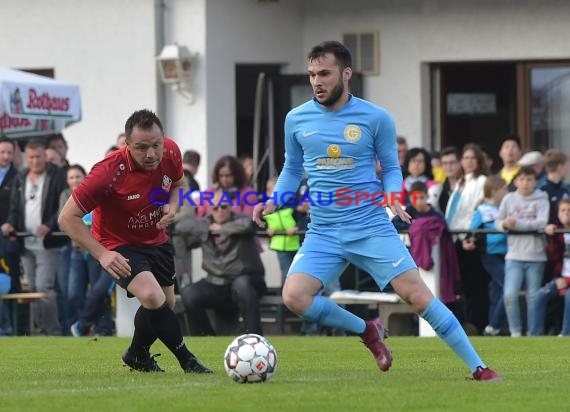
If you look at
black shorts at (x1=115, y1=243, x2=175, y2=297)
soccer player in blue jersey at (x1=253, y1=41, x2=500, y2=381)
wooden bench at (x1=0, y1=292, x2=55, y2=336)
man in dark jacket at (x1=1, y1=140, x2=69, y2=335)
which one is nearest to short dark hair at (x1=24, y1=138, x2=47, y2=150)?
man in dark jacket at (x1=1, y1=140, x2=69, y2=335)

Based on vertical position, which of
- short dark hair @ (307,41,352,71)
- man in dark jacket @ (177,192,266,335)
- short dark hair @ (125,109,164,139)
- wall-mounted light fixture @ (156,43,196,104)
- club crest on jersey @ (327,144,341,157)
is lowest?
man in dark jacket @ (177,192,266,335)

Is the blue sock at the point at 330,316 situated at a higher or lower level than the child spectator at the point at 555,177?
lower

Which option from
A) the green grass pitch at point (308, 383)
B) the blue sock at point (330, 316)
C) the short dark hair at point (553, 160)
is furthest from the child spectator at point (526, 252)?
the blue sock at point (330, 316)

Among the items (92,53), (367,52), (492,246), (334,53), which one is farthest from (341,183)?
(92,53)

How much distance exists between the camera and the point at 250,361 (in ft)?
31.8

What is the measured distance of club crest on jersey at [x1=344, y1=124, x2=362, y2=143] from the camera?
389 inches

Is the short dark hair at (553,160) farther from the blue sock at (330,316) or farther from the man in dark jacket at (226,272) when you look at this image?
the blue sock at (330,316)

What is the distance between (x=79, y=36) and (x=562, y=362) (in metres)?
13.0

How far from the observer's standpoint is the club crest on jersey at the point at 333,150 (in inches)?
390

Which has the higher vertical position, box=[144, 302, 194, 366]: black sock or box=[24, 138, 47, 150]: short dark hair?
box=[24, 138, 47, 150]: short dark hair

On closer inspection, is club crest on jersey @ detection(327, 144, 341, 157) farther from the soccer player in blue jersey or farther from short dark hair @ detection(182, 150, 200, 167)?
short dark hair @ detection(182, 150, 200, 167)

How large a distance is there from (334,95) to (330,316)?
1.48 metres

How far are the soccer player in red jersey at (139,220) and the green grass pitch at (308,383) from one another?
373 millimetres

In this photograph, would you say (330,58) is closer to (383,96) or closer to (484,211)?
(484,211)
